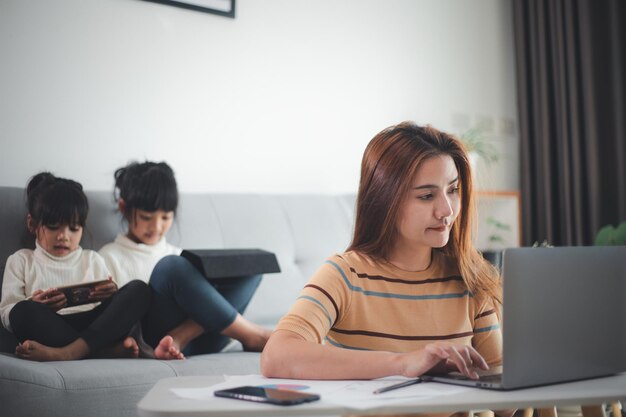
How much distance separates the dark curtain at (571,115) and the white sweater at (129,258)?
2.25 m

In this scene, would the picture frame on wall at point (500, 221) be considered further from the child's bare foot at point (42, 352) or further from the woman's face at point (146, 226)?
the child's bare foot at point (42, 352)

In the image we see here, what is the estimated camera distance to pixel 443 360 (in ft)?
3.22

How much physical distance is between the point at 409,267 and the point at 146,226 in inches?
44.9

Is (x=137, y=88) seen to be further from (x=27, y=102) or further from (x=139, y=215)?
(x=139, y=215)

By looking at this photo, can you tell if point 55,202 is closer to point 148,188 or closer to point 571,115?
point 148,188

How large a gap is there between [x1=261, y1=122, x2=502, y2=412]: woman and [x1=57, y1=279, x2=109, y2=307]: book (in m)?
0.87

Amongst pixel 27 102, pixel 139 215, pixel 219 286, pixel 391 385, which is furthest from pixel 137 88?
pixel 391 385

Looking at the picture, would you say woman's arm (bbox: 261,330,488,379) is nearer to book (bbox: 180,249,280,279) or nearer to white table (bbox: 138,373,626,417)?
white table (bbox: 138,373,626,417)

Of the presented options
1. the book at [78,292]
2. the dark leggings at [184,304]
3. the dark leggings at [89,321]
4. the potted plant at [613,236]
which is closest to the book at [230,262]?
the dark leggings at [184,304]

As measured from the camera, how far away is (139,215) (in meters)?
2.19

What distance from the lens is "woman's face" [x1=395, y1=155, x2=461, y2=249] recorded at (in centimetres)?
124

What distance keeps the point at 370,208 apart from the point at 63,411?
0.84 m

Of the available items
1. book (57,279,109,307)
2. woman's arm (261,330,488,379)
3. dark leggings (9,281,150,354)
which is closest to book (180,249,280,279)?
dark leggings (9,281,150,354)

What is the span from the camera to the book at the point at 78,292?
1837 millimetres
